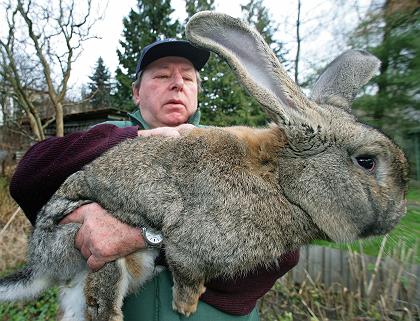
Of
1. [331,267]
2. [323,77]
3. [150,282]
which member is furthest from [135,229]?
[331,267]

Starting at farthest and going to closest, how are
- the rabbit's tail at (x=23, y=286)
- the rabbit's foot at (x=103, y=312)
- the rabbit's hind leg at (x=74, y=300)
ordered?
the rabbit's tail at (x=23, y=286) < the rabbit's hind leg at (x=74, y=300) < the rabbit's foot at (x=103, y=312)

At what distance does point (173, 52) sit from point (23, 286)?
1885 mm

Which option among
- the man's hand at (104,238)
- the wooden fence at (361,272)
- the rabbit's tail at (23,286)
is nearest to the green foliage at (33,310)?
the rabbit's tail at (23,286)

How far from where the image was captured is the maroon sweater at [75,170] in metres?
2.01

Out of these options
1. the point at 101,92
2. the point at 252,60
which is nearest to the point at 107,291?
the point at 252,60

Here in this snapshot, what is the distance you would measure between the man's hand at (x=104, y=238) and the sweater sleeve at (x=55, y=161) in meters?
0.32

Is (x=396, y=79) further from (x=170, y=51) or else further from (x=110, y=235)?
(x=110, y=235)

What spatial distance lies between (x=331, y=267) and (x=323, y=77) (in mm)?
3452

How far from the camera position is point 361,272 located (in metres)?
4.58

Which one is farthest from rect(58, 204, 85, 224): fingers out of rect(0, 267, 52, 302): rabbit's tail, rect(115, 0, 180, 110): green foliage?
rect(115, 0, 180, 110): green foliage

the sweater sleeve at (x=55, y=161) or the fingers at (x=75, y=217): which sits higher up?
the sweater sleeve at (x=55, y=161)

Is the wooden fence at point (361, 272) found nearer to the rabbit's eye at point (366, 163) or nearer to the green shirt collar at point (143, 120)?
the green shirt collar at point (143, 120)

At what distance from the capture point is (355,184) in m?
1.96

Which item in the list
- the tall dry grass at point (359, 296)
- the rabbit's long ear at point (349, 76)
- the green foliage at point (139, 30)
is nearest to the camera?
the rabbit's long ear at point (349, 76)
